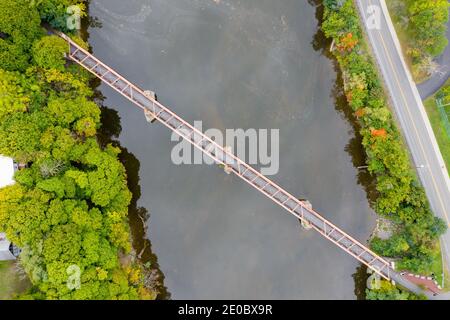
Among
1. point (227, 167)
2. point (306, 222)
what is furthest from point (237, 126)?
point (306, 222)

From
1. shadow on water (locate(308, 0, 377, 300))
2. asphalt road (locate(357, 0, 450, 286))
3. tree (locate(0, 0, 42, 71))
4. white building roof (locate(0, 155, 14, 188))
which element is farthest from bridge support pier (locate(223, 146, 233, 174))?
tree (locate(0, 0, 42, 71))

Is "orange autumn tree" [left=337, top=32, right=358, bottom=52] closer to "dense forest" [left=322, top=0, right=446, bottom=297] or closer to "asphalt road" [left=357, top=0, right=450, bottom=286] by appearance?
"dense forest" [left=322, top=0, right=446, bottom=297]

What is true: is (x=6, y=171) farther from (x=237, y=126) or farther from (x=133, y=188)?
(x=237, y=126)

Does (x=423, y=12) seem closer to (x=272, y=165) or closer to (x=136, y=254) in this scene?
(x=272, y=165)

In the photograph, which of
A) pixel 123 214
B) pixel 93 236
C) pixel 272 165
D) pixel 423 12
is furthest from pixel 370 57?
pixel 93 236

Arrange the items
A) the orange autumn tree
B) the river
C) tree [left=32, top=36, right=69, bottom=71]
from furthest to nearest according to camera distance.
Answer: the orange autumn tree < the river < tree [left=32, top=36, right=69, bottom=71]

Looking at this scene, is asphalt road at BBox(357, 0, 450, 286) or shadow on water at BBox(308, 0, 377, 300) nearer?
asphalt road at BBox(357, 0, 450, 286)

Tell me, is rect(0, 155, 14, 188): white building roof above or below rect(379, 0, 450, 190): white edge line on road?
below
